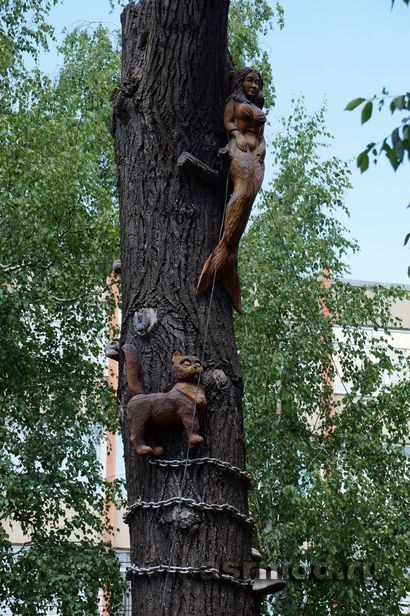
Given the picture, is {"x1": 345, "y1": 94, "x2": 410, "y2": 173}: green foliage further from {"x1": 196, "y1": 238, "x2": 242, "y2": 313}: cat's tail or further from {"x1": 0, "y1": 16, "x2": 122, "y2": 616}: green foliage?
{"x1": 0, "y1": 16, "x2": 122, "y2": 616}: green foliage

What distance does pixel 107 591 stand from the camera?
14750 millimetres

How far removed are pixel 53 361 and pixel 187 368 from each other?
34.7ft

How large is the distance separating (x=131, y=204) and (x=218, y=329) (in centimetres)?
60

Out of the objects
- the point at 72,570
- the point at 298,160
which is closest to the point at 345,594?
the point at 72,570

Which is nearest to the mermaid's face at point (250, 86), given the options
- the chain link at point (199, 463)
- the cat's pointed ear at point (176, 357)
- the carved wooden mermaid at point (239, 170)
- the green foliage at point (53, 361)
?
the carved wooden mermaid at point (239, 170)

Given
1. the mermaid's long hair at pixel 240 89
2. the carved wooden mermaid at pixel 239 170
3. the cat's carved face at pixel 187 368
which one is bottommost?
the cat's carved face at pixel 187 368

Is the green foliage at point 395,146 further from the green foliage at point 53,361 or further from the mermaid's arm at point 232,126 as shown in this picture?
the green foliage at point 53,361

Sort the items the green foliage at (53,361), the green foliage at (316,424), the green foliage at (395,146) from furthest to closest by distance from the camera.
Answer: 1. the green foliage at (316,424)
2. the green foliage at (53,361)
3. the green foliage at (395,146)

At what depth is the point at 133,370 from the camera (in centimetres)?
551

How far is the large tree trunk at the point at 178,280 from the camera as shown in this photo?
208 inches

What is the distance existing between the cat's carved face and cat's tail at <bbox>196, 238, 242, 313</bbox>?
1.07 feet

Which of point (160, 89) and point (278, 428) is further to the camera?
point (278, 428)

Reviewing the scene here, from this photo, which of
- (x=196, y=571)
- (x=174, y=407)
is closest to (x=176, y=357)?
(x=174, y=407)

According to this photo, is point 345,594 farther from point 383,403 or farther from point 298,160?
point 298,160
